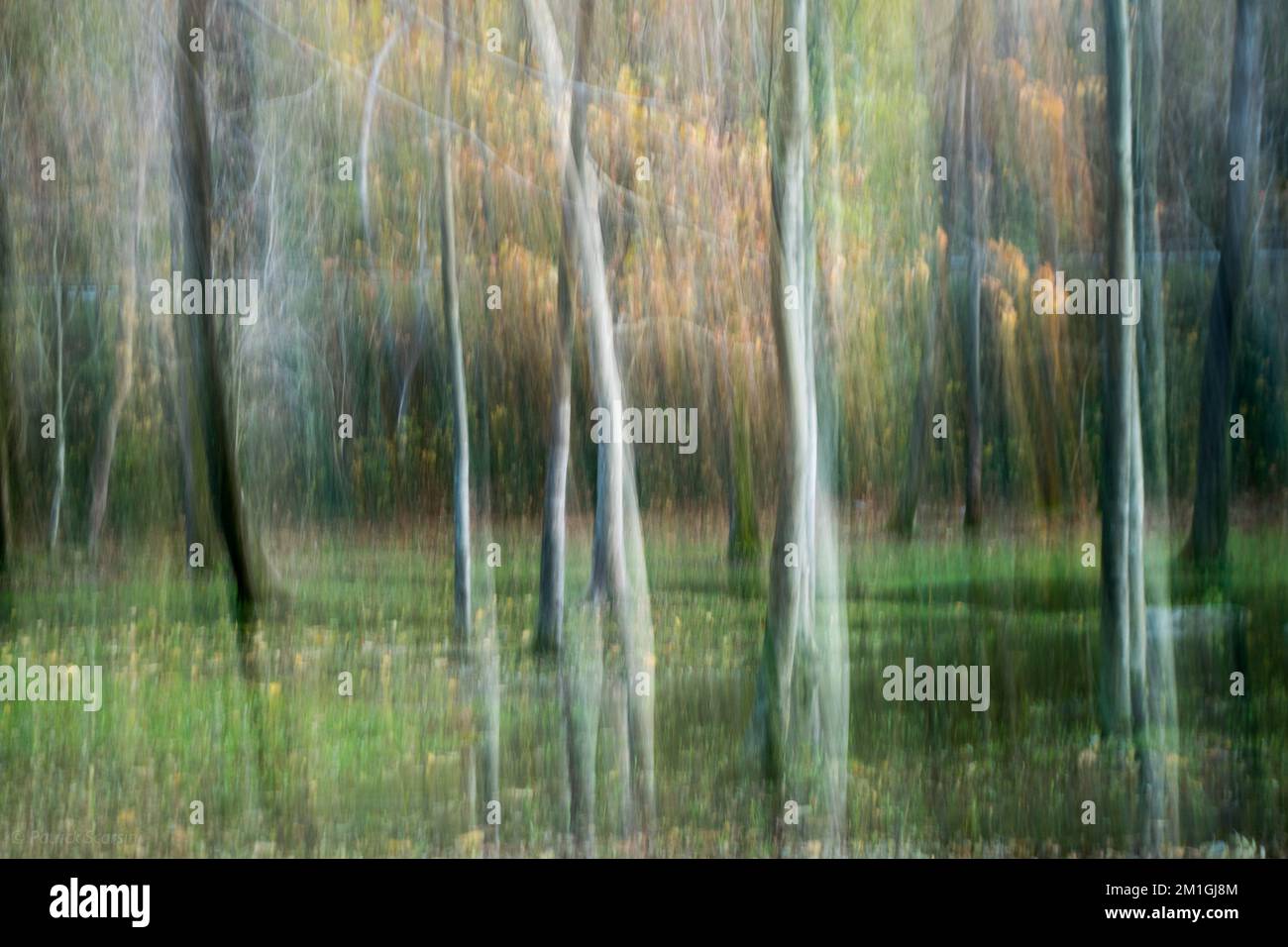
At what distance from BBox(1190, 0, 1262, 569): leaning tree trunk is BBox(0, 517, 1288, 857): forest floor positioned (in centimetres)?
23

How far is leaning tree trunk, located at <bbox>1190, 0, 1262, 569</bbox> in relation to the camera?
20.1ft

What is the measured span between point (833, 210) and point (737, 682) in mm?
2369

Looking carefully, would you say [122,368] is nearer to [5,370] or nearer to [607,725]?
[5,370]

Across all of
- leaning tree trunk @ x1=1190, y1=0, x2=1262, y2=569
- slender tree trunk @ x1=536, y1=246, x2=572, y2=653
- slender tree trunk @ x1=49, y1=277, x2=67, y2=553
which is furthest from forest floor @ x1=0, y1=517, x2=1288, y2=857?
slender tree trunk @ x1=49, y1=277, x2=67, y2=553

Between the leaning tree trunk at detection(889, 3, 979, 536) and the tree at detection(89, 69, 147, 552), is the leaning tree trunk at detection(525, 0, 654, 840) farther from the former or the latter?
the tree at detection(89, 69, 147, 552)

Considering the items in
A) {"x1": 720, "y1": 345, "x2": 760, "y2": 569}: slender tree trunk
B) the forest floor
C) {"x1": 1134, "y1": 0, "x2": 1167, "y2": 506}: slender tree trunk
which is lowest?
the forest floor

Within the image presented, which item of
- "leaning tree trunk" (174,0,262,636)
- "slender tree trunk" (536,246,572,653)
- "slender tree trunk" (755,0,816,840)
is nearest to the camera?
"slender tree trunk" (755,0,816,840)

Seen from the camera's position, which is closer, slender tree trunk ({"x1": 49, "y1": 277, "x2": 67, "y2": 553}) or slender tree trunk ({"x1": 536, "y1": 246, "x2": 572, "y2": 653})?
slender tree trunk ({"x1": 536, "y1": 246, "x2": 572, "y2": 653})

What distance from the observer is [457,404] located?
6289 millimetres

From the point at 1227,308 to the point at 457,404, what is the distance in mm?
3862

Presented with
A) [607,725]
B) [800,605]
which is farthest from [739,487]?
[607,725]

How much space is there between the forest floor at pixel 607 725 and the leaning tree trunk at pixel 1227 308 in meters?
0.23

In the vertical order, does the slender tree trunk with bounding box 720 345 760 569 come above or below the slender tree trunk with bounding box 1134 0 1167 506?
below
